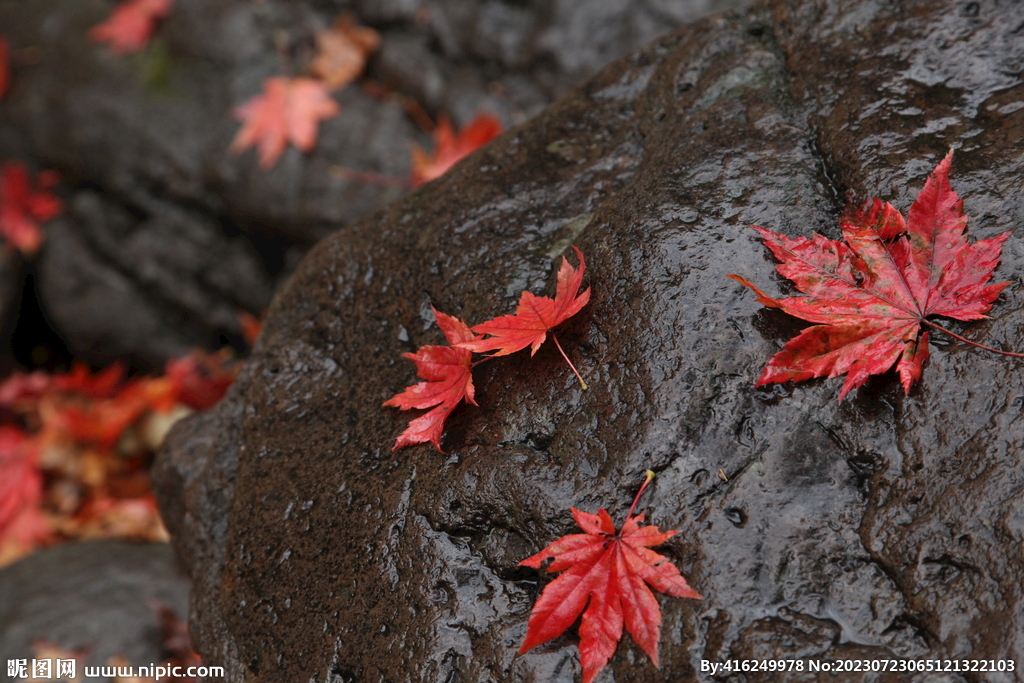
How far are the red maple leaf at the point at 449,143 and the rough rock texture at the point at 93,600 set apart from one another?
2333 millimetres

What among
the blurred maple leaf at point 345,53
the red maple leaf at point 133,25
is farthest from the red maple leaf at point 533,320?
the red maple leaf at point 133,25

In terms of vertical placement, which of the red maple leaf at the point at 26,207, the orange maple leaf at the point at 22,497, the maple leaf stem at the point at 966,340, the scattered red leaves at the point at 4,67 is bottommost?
the orange maple leaf at the point at 22,497

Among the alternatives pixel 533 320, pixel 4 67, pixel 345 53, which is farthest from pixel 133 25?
pixel 533 320

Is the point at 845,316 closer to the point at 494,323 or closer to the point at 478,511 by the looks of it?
the point at 494,323

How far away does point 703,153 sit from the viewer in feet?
6.34

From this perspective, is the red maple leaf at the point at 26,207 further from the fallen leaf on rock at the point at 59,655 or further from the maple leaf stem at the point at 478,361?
the maple leaf stem at the point at 478,361

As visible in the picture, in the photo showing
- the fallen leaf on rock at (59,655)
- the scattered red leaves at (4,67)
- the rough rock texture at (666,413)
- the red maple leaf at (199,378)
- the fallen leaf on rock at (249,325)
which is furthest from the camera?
the scattered red leaves at (4,67)

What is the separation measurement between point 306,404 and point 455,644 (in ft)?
2.82

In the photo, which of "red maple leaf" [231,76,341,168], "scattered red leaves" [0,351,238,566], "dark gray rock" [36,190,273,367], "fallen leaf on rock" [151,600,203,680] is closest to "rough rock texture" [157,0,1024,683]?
"fallen leaf on rock" [151,600,203,680]

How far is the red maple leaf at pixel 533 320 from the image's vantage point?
1718 millimetres

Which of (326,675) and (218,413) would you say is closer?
(326,675)

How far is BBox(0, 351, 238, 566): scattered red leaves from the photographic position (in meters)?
4.18

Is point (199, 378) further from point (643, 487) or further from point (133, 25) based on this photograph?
point (643, 487)


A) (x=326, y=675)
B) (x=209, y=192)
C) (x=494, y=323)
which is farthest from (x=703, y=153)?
(x=209, y=192)
